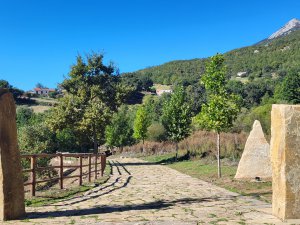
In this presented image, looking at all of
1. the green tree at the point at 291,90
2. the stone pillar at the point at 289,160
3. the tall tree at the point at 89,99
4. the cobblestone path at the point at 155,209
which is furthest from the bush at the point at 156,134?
the stone pillar at the point at 289,160

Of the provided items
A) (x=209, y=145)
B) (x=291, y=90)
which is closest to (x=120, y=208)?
(x=209, y=145)

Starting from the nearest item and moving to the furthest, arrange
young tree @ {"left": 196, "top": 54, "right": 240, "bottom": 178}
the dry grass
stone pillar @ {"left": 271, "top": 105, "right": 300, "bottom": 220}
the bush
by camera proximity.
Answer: stone pillar @ {"left": 271, "top": 105, "right": 300, "bottom": 220}, young tree @ {"left": 196, "top": 54, "right": 240, "bottom": 178}, the bush, the dry grass

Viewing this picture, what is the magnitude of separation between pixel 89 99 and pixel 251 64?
80676 mm

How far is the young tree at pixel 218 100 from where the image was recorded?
16.7m

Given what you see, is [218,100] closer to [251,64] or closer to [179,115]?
[179,115]

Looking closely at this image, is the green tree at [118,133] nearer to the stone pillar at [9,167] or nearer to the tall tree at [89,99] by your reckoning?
the tall tree at [89,99]

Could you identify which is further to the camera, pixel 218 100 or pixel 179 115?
pixel 179 115

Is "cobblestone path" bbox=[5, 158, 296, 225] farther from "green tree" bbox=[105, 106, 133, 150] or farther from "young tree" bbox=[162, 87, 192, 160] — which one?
"green tree" bbox=[105, 106, 133, 150]

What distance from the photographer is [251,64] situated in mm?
104188

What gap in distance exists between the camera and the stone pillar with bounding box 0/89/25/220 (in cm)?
689

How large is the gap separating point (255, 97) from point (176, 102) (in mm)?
44792

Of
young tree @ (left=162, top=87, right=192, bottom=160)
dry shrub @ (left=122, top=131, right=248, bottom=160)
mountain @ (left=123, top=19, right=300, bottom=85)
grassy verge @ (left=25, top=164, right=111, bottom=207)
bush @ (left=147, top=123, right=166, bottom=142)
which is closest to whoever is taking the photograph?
grassy verge @ (left=25, top=164, right=111, bottom=207)

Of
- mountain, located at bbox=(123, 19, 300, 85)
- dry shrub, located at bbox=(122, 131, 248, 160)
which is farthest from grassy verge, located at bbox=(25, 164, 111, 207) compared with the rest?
mountain, located at bbox=(123, 19, 300, 85)

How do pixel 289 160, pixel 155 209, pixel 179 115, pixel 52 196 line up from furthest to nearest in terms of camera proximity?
pixel 179 115 → pixel 52 196 → pixel 155 209 → pixel 289 160
